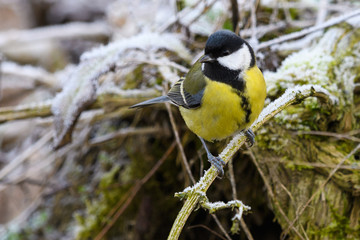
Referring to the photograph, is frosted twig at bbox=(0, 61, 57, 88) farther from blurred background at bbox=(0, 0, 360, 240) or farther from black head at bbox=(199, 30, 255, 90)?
black head at bbox=(199, 30, 255, 90)

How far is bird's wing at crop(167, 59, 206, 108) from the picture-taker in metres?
1.66

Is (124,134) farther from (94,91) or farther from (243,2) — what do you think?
(243,2)

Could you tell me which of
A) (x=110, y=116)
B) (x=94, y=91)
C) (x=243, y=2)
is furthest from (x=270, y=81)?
(x=110, y=116)

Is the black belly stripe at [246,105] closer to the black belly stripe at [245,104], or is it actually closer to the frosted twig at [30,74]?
the black belly stripe at [245,104]

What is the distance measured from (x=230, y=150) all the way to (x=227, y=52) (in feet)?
1.39

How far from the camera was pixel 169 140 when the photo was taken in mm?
2422

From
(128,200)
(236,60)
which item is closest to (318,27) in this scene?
(236,60)

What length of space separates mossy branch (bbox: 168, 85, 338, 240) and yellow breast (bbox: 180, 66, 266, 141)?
0.21ft

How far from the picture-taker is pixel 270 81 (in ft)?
6.10

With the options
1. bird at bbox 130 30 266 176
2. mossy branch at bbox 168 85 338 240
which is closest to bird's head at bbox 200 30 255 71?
bird at bbox 130 30 266 176

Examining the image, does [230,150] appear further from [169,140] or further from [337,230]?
[169,140]

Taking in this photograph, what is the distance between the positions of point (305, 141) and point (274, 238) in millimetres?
788

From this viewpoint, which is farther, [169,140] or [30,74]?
[30,74]

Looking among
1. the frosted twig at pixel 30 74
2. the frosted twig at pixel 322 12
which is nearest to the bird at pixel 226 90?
the frosted twig at pixel 322 12
